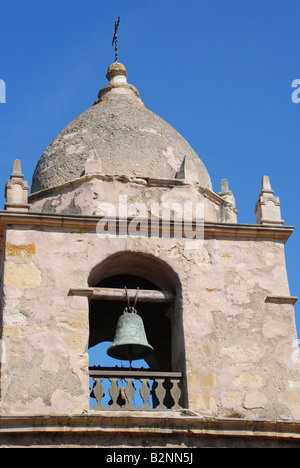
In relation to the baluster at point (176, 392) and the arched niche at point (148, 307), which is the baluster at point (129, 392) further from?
the arched niche at point (148, 307)

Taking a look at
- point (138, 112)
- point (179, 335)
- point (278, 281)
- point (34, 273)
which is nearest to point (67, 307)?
point (34, 273)

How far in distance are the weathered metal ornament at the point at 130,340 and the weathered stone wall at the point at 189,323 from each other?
1.33 ft

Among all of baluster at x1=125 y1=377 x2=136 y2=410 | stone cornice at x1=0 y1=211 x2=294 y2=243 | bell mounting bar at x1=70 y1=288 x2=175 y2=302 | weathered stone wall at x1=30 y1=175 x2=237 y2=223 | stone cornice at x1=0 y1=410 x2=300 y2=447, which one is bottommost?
stone cornice at x1=0 y1=410 x2=300 y2=447

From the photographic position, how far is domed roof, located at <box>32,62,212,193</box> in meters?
13.4

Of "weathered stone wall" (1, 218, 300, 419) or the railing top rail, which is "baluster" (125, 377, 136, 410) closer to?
the railing top rail

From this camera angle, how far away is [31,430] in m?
10.7

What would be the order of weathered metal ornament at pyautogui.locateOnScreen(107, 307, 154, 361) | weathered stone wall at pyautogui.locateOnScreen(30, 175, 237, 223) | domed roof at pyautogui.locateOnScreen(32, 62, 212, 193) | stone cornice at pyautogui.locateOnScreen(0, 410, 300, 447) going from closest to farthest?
stone cornice at pyautogui.locateOnScreen(0, 410, 300, 447) < weathered metal ornament at pyautogui.locateOnScreen(107, 307, 154, 361) < weathered stone wall at pyautogui.locateOnScreen(30, 175, 237, 223) < domed roof at pyautogui.locateOnScreen(32, 62, 212, 193)

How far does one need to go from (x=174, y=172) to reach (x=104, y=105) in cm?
158

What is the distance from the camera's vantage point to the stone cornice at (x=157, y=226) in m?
A: 12.4

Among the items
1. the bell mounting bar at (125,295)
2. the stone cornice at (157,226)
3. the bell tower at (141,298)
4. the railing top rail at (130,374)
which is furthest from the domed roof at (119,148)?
the railing top rail at (130,374)

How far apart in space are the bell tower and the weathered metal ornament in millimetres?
16

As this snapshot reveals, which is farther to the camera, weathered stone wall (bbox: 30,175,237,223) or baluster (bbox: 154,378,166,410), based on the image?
weathered stone wall (bbox: 30,175,237,223)

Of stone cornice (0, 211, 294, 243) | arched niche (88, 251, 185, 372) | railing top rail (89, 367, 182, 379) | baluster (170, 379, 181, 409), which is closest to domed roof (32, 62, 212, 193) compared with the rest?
stone cornice (0, 211, 294, 243)

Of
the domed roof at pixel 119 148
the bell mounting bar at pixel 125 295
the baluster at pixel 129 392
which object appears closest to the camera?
the baluster at pixel 129 392
